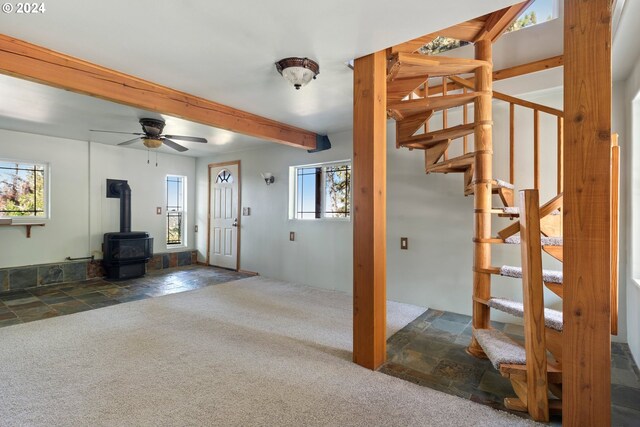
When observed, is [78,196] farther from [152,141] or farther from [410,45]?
[410,45]

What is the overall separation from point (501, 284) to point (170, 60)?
374 cm

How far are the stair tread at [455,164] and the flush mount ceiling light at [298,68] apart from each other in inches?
56.9

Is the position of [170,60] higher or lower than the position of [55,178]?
higher

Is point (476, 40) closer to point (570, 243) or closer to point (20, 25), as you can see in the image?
point (570, 243)

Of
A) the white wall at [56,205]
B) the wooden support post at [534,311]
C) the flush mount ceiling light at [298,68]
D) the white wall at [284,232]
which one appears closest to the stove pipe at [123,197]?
the white wall at [56,205]

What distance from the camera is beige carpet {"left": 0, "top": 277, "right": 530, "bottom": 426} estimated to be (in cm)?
175

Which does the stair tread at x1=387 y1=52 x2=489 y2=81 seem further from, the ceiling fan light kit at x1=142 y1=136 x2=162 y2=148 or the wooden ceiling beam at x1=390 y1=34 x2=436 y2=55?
the ceiling fan light kit at x1=142 y1=136 x2=162 y2=148

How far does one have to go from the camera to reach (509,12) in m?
2.21

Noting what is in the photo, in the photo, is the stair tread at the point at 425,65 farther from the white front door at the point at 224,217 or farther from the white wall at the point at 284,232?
the white front door at the point at 224,217

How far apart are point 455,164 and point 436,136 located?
1.02ft

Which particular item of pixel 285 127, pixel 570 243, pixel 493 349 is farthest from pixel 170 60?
pixel 493 349

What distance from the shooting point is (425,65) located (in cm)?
227

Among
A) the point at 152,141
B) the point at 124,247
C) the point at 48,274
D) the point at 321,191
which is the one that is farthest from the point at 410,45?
the point at 48,274

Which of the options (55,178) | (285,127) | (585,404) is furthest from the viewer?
(55,178)
